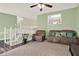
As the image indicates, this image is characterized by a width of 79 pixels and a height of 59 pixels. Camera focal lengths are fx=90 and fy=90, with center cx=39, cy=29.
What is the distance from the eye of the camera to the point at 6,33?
224 cm

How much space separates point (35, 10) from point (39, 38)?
0.77 meters

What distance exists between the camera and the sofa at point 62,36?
7.37 ft

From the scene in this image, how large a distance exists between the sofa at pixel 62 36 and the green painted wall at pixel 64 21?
0.33ft

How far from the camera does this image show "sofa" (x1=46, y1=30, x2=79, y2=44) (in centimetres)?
225

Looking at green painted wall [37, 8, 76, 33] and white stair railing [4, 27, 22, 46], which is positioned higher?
green painted wall [37, 8, 76, 33]

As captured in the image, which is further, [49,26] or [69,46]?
[49,26]

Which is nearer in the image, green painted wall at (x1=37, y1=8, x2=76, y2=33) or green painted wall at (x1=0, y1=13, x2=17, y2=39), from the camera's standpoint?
green painted wall at (x1=0, y1=13, x2=17, y2=39)

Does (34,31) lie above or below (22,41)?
above

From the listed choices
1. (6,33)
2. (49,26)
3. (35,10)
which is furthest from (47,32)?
(6,33)

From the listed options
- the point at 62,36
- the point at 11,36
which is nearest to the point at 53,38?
the point at 62,36

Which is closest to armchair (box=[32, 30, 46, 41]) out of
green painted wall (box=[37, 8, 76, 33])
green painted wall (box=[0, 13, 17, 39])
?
green painted wall (box=[37, 8, 76, 33])

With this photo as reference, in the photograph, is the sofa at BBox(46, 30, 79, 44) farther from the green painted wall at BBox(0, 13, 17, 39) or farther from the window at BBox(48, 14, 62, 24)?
the green painted wall at BBox(0, 13, 17, 39)

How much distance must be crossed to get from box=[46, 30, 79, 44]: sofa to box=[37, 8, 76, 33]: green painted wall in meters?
0.10

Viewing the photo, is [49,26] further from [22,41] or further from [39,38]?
[22,41]
